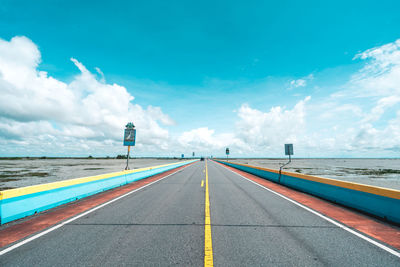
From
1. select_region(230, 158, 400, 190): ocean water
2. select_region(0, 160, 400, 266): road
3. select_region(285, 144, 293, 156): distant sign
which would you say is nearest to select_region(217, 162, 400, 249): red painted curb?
select_region(0, 160, 400, 266): road

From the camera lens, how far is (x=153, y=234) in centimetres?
401

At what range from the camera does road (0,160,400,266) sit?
299 cm

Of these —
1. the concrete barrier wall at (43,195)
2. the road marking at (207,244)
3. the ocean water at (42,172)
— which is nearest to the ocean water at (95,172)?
the ocean water at (42,172)

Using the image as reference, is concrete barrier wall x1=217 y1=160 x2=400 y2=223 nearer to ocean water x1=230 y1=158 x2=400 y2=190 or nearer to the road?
the road

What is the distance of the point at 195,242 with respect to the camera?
3596 mm

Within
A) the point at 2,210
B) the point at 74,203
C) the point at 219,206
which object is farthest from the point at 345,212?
the point at 2,210

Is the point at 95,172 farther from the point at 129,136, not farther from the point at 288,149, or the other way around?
the point at 288,149

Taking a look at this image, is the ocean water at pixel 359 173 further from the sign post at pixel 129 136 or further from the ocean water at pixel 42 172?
the ocean water at pixel 42 172

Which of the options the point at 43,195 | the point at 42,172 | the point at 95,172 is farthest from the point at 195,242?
the point at 42,172

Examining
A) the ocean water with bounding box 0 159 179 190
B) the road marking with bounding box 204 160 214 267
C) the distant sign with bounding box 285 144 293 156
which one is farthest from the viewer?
the ocean water with bounding box 0 159 179 190

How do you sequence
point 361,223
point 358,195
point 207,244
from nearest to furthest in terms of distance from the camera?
point 207,244 < point 361,223 < point 358,195

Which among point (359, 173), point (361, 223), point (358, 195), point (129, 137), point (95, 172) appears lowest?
point (95, 172)

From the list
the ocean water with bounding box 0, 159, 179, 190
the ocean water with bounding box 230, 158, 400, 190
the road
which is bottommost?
the ocean water with bounding box 0, 159, 179, 190

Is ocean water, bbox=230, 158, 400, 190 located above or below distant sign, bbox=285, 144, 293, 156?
below
